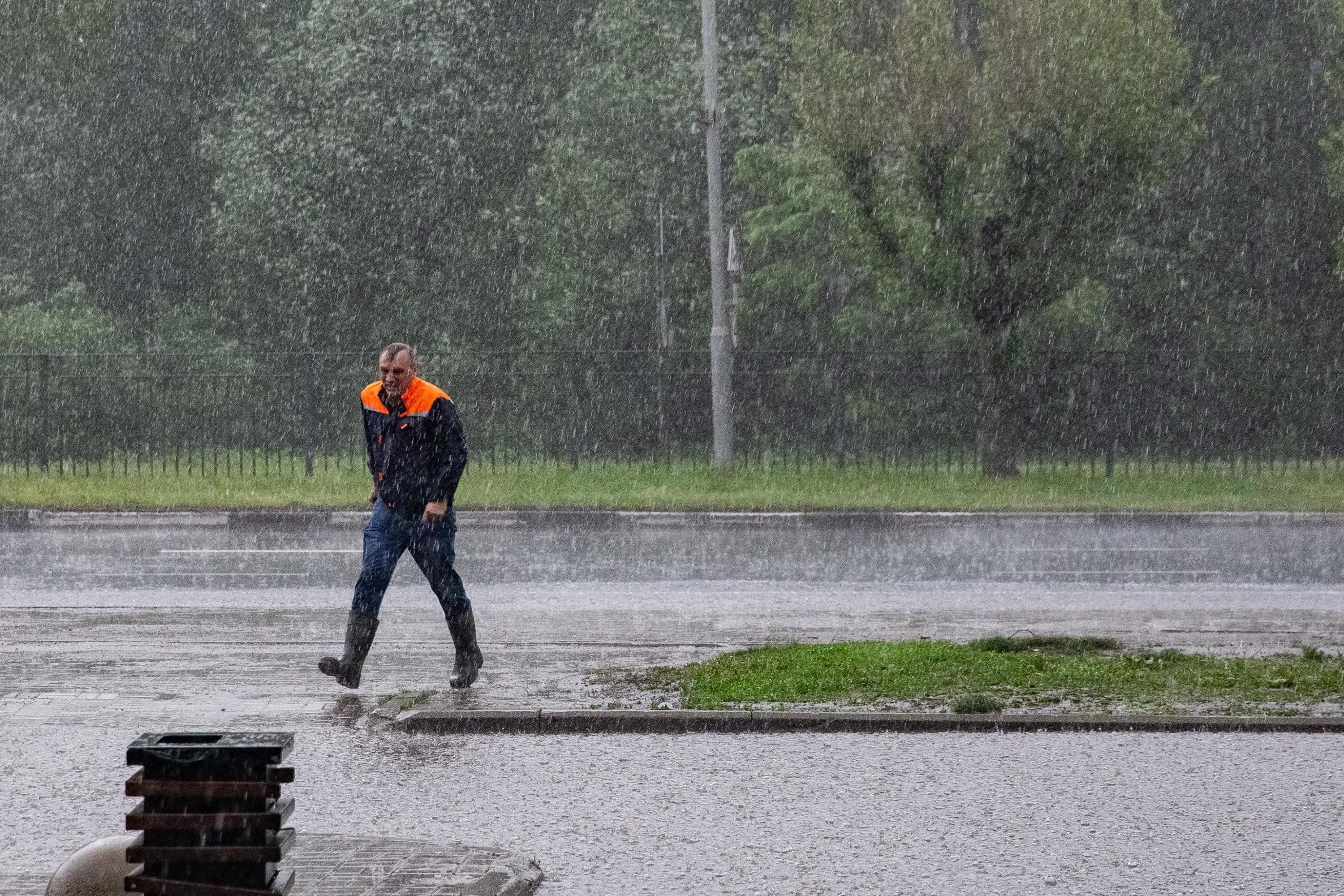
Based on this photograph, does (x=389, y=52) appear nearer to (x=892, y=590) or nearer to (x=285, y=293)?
(x=285, y=293)

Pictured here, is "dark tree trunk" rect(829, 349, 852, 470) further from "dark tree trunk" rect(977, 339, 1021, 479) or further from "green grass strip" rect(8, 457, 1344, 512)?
"dark tree trunk" rect(977, 339, 1021, 479)

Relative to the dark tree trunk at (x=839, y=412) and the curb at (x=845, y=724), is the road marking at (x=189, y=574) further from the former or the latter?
the dark tree trunk at (x=839, y=412)

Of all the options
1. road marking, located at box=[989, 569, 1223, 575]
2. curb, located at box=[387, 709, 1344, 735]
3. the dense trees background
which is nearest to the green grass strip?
the dense trees background

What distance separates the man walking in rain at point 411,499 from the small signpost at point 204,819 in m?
4.66

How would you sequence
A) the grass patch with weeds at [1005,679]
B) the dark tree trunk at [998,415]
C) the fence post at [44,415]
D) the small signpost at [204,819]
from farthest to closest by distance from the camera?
1. the dark tree trunk at [998,415]
2. the fence post at [44,415]
3. the grass patch with weeds at [1005,679]
4. the small signpost at [204,819]

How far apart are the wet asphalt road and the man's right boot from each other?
0.16 metres

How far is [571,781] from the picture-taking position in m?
7.13

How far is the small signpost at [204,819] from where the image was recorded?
14.3ft

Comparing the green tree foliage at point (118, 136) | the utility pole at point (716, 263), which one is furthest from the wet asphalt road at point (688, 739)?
the green tree foliage at point (118, 136)

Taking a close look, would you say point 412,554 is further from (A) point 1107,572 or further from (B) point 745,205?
(B) point 745,205

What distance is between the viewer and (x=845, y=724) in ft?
26.5

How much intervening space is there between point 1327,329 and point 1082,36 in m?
14.2

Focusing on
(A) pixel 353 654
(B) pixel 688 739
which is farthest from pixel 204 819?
(A) pixel 353 654

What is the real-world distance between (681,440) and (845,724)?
16.9 meters
